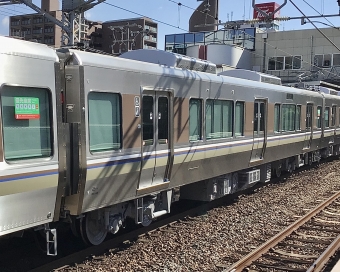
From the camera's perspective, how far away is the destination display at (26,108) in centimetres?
530

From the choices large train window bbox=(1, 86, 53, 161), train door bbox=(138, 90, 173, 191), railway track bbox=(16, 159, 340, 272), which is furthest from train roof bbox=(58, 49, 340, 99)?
railway track bbox=(16, 159, 340, 272)

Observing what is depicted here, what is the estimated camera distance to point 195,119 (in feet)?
29.6

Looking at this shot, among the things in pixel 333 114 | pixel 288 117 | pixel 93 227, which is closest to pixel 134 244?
pixel 93 227

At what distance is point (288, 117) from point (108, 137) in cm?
908

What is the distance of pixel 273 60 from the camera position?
4838cm

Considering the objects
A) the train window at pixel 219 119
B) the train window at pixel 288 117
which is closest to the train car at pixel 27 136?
the train window at pixel 219 119

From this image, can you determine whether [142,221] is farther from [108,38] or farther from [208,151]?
[108,38]

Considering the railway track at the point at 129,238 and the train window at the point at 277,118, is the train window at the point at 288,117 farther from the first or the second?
the railway track at the point at 129,238

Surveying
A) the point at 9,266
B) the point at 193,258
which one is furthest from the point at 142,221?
the point at 9,266

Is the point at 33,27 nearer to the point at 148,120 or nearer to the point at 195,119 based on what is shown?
the point at 195,119

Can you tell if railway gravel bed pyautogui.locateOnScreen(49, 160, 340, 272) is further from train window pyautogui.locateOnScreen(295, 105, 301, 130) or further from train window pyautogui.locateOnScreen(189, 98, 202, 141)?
train window pyautogui.locateOnScreen(295, 105, 301, 130)

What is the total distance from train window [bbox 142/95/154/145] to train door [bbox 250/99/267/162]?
188 inches

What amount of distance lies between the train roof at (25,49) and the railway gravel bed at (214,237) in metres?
3.10

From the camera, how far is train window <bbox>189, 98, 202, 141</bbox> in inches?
348
